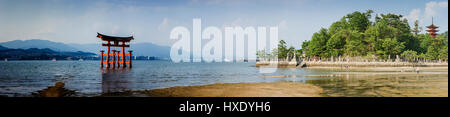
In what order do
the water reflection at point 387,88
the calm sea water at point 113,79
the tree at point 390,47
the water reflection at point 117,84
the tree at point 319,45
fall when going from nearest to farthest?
the water reflection at point 387,88, the water reflection at point 117,84, the calm sea water at point 113,79, the tree at point 390,47, the tree at point 319,45

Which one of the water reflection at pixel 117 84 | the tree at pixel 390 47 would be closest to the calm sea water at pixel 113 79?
the water reflection at pixel 117 84

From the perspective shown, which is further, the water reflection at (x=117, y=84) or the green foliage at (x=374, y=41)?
the green foliage at (x=374, y=41)

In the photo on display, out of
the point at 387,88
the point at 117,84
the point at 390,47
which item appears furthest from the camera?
the point at 390,47

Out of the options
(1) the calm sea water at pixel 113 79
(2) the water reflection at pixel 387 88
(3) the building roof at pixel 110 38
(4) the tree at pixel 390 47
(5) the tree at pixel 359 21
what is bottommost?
(1) the calm sea water at pixel 113 79

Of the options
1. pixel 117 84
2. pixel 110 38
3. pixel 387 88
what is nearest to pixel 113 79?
pixel 117 84

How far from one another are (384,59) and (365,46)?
15.8ft

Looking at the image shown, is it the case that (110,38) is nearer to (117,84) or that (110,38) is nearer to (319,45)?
(117,84)

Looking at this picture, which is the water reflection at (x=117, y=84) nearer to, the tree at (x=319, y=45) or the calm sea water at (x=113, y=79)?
the calm sea water at (x=113, y=79)

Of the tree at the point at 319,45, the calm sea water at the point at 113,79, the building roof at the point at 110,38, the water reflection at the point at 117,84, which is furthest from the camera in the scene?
the tree at the point at 319,45

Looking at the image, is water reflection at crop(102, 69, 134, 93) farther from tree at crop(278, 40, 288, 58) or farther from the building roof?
tree at crop(278, 40, 288, 58)


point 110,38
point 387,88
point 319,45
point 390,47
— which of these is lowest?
point 387,88

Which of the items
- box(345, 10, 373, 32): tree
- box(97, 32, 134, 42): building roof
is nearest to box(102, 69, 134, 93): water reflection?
box(97, 32, 134, 42): building roof
